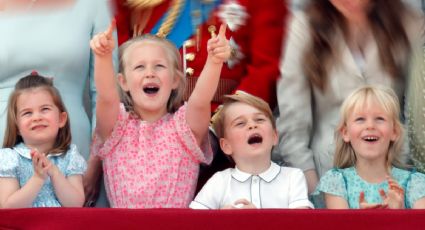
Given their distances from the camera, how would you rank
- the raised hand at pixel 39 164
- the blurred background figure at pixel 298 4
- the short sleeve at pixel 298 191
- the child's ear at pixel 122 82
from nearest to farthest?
the raised hand at pixel 39 164
the short sleeve at pixel 298 191
the child's ear at pixel 122 82
the blurred background figure at pixel 298 4

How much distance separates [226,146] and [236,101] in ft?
0.37

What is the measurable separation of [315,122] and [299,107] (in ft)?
0.24

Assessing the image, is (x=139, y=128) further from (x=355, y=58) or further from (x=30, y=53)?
(x=355, y=58)

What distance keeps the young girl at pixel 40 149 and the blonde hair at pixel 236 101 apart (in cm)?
34

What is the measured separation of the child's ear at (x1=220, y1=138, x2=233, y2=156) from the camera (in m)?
2.56

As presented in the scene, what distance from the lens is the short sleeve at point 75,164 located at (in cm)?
249

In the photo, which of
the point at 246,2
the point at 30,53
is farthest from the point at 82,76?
the point at 246,2

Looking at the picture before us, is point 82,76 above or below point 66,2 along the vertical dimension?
below

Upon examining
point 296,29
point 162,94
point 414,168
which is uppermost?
point 296,29

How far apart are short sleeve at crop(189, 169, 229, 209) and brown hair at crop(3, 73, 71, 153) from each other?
1.10 feet

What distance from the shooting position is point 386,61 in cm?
267

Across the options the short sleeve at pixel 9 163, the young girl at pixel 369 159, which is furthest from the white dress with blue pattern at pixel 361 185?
the short sleeve at pixel 9 163

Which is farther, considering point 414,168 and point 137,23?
point 137,23

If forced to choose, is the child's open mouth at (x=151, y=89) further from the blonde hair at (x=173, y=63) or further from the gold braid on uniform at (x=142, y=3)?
the gold braid on uniform at (x=142, y=3)
